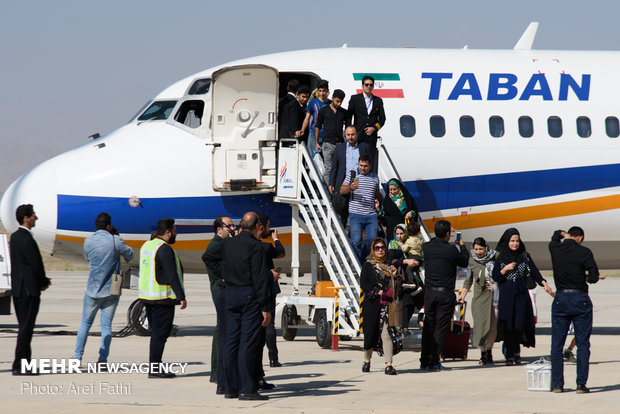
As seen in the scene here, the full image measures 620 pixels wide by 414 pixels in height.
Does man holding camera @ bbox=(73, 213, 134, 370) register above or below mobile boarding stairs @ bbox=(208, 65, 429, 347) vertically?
below

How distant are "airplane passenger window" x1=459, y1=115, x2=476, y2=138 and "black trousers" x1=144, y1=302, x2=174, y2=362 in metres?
7.66

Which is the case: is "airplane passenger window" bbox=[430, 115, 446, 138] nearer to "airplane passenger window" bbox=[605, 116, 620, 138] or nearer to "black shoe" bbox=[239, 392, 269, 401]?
"airplane passenger window" bbox=[605, 116, 620, 138]

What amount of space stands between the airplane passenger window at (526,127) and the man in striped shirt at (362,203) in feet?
11.5

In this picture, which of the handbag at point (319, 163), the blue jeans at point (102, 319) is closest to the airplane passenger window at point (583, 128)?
the handbag at point (319, 163)

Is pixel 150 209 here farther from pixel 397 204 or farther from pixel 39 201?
pixel 397 204

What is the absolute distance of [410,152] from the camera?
60.1ft

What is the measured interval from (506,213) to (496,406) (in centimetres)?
788

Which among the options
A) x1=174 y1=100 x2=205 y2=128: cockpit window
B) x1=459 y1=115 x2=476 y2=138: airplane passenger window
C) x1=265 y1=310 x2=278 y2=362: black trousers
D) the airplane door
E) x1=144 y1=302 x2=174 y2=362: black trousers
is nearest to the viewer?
x1=144 y1=302 x2=174 y2=362: black trousers

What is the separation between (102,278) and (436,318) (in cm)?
501

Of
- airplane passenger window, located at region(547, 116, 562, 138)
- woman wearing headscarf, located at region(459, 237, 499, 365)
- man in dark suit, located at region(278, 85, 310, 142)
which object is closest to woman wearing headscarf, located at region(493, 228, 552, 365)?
woman wearing headscarf, located at region(459, 237, 499, 365)

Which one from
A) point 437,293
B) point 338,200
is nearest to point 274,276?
point 437,293

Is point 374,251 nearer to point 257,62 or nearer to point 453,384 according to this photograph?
point 453,384

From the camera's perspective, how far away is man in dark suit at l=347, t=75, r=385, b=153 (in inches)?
680

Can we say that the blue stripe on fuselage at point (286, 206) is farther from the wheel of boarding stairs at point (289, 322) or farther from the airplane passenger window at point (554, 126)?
the wheel of boarding stairs at point (289, 322)
